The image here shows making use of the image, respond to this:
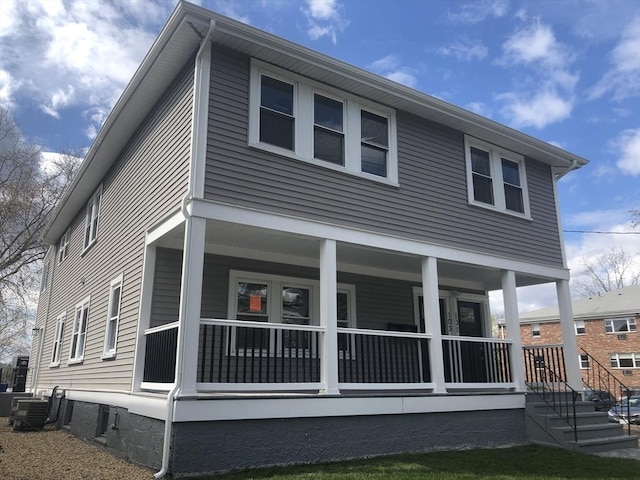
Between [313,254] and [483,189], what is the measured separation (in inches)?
Answer: 156

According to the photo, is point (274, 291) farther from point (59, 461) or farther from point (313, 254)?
point (59, 461)

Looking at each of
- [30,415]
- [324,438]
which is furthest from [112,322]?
[324,438]

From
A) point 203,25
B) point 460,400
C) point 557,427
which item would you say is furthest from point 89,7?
point 557,427

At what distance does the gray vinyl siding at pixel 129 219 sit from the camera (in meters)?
8.08

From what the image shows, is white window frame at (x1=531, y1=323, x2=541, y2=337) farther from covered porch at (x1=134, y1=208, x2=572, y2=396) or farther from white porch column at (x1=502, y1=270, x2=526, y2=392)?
white porch column at (x1=502, y1=270, x2=526, y2=392)

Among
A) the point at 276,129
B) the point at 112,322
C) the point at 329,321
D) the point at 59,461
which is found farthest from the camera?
the point at 112,322

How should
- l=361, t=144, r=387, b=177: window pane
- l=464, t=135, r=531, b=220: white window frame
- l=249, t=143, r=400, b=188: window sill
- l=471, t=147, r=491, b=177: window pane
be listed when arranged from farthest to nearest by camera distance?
l=471, t=147, r=491, b=177: window pane
l=464, t=135, r=531, b=220: white window frame
l=361, t=144, r=387, b=177: window pane
l=249, t=143, r=400, b=188: window sill

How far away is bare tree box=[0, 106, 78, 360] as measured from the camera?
83.4ft

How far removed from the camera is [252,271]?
368 inches

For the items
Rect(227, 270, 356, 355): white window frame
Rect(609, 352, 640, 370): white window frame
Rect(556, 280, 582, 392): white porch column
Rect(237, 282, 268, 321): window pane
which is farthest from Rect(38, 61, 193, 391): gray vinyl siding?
Rect(609, 352, 640, 370): white window frame

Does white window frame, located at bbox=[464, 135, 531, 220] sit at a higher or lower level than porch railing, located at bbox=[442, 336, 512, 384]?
higher

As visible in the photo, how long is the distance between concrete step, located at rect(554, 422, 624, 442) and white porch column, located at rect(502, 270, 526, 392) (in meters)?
0.96

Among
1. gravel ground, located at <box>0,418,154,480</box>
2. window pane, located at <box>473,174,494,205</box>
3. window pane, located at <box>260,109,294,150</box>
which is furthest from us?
window pane, located at <box>473,174,494,205</box>

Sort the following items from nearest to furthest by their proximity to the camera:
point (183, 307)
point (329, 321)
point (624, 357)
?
1. point (183, 307)
2. point (329, 321)
3. point (624, 357)
